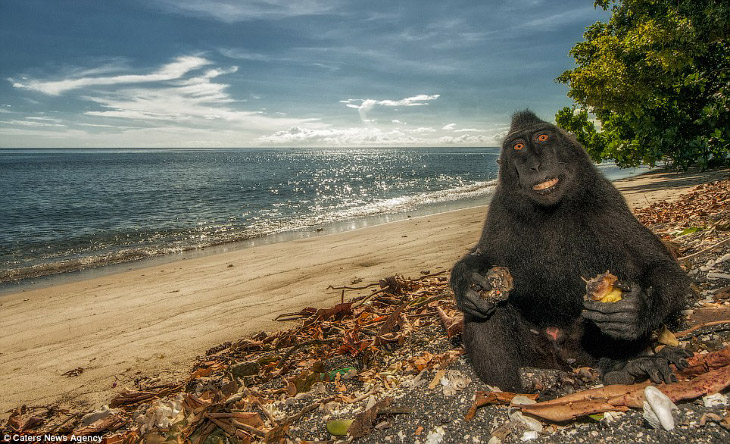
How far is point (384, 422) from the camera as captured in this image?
10.4 feet

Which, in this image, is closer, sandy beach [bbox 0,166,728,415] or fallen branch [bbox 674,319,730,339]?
fallen branch [bbox 674,319,730,339]

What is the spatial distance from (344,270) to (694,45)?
450 inches

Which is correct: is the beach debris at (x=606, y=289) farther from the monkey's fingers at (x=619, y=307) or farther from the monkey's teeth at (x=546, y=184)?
the monkey's teeth at (x=546, y=184)

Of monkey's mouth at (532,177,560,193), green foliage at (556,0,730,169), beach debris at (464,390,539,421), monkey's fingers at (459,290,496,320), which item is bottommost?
beach debris at (464,390,539,421)

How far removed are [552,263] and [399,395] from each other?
A: 1.73 m

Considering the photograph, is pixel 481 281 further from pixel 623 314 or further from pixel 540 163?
pixel 540 163

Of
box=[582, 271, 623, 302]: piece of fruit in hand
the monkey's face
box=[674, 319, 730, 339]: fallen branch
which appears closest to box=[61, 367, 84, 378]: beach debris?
the monkey's face

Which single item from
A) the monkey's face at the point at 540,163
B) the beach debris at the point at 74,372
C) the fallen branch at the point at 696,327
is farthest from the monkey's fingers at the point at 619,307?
the beach debris at the point at 74,372

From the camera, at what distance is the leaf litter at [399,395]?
2.67 metres

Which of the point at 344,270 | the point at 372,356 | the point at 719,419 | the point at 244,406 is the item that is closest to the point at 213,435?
the point at 244,406

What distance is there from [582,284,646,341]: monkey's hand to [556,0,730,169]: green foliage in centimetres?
1193

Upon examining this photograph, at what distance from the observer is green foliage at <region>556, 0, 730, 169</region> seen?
11.9m

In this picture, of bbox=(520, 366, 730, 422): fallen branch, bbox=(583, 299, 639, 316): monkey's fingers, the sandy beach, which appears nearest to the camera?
bbox=(520, 366, 730, 422): fallen branch

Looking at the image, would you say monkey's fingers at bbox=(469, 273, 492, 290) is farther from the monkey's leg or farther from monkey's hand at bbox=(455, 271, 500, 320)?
the monkey's leg
